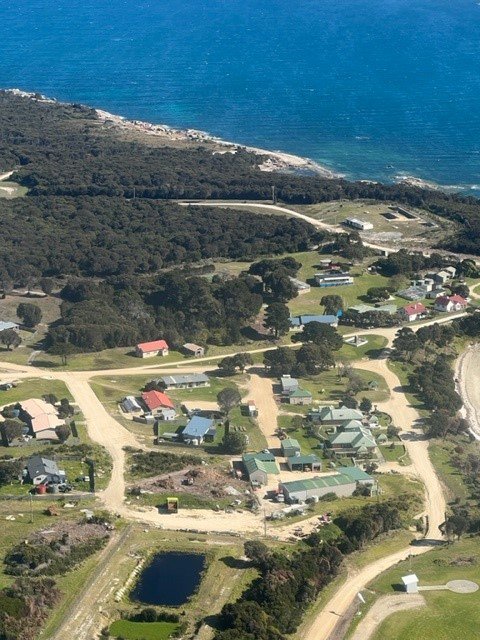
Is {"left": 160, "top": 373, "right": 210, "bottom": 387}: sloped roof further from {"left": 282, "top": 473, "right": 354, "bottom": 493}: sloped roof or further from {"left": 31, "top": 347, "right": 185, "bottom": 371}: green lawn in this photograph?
{"left": 282, "top": 473, "right": 354, "bottom": 493}: sloped roof

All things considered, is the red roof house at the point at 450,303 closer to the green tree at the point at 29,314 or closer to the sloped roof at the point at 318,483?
the green tree at the point at 29,314

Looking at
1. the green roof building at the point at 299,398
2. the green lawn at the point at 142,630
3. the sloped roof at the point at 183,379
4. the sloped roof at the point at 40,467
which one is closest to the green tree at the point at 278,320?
the sloped roof at the point at 183,379

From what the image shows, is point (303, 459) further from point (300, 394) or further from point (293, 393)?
point (293, 393)

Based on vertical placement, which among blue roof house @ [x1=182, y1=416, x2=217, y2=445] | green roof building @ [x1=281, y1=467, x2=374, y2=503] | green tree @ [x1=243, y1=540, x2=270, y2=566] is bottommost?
green tree @ [x1=243, y1=540, x2=270, y2=566]

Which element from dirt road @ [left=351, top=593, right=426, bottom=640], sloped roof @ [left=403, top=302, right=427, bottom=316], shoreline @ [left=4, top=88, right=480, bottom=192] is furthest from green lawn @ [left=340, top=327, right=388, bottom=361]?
shoreline @ [left=4, top=88, right=480, bottom=192]

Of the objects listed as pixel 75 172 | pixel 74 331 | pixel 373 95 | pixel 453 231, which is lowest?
pixel 74 331

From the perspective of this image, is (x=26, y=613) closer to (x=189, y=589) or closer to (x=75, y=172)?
(x=189, y=589)

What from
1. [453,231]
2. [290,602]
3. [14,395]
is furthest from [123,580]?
[453,231]
